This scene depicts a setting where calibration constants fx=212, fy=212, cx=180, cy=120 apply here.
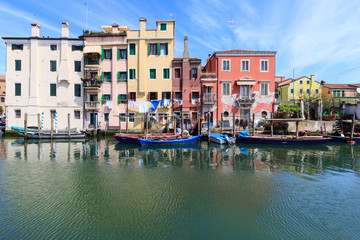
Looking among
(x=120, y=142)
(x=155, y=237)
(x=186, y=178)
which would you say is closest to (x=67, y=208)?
(x=155, y=237)

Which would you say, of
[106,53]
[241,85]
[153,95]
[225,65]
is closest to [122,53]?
[106,53]

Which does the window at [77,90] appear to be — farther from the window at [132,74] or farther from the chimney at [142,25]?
the chimney at [142,25]

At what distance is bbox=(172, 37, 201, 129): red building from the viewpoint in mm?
29266

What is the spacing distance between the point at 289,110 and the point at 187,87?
14.4m

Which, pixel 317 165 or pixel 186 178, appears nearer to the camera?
pixel 186 178

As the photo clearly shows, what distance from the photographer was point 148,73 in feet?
97.7

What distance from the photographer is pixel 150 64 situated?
29.7 m

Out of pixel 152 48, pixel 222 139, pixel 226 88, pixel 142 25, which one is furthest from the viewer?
pixel 226 88

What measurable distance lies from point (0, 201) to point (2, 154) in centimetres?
1135

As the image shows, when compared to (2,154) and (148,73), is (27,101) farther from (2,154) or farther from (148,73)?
(148,73)

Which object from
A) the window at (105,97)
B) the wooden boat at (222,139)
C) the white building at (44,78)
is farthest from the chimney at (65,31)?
the wooden boat at (222,139)

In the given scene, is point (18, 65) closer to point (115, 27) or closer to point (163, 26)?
point (115, 27)

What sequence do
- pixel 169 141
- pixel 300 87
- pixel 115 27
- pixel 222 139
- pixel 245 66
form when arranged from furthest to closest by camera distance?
pixel 300 87, pixel 245 66, pixel 115 27, pixel 222 139, pixel 169 141

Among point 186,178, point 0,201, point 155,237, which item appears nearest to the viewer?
point 155,237
